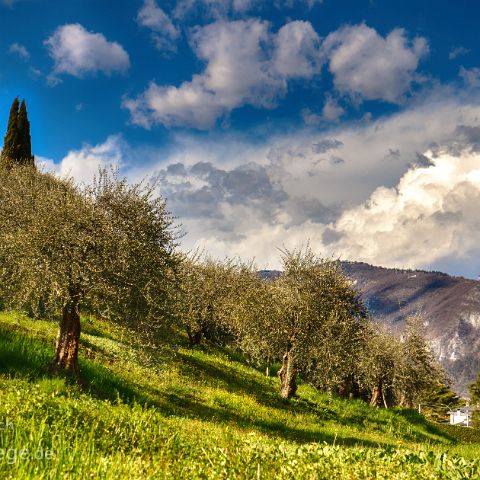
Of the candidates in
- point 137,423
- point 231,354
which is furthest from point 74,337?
point 231,354

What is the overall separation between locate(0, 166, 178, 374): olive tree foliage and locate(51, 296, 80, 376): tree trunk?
4 centimetres

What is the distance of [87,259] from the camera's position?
62.1ft

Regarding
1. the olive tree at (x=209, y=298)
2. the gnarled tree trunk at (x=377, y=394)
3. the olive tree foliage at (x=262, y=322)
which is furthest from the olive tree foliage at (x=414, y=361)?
the olive tree foliage at (x=262, y=322)

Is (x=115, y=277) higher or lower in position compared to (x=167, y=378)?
higher

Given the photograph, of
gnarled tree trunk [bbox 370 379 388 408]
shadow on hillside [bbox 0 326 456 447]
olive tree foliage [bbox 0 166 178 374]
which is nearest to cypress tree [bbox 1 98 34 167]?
shadow on hillside [bbox 0 326 456 447]

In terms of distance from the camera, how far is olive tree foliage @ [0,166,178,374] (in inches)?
731

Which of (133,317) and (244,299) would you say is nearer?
(133,317)

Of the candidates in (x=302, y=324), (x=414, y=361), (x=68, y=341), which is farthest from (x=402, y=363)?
(x=68, y=341)

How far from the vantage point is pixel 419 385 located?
240ft

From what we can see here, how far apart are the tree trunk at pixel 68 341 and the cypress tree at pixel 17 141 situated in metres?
49.8

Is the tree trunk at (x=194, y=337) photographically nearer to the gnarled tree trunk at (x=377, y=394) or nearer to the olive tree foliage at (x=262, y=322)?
the olive tree foliage at (x=262, y=322)

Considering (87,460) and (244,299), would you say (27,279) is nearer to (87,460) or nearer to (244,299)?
(87,460)

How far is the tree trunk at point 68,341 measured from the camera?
18.5m

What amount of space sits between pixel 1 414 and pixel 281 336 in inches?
1154
